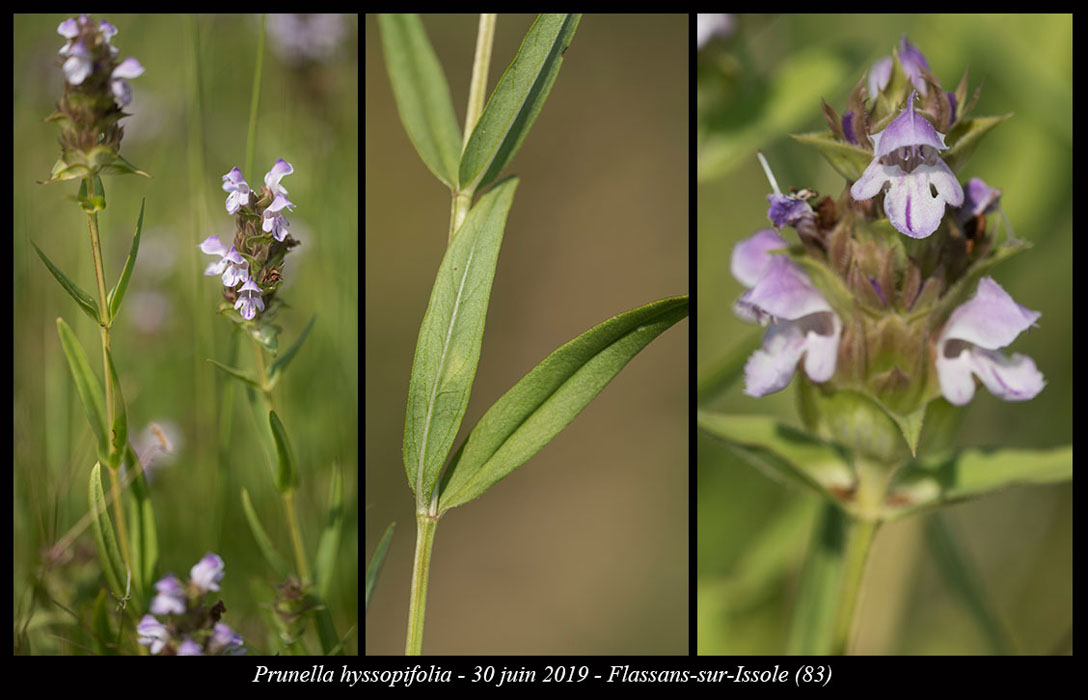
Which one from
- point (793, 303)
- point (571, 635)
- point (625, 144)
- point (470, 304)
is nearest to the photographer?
point (470, 304)

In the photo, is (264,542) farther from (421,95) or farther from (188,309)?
(188,309)

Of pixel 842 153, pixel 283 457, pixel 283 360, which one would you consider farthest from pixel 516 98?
pixel 283 457

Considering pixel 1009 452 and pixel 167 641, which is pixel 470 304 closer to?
pixel 167 641

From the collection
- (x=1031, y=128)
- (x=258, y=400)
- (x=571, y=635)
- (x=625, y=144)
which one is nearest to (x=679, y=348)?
(x=625, y=144)

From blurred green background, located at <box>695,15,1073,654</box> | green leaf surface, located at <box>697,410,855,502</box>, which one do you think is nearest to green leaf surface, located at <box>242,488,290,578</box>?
green leaf surface, located at <box>697,410,855,502</box>

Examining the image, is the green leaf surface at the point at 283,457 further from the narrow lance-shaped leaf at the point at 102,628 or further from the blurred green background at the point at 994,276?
the blurred green background at the point at 994,276

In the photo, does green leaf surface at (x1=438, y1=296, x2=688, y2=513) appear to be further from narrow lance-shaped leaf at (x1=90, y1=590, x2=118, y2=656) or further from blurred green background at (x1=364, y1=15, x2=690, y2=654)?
narrow lance-shaped leaf at (x1=90, y1=590, x2=118, y2=656)

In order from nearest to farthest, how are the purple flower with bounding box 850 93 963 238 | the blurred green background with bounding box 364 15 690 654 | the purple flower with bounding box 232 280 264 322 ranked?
the purple flower with bounding box 850 93 963 238 → the purple flower with bounding box 232 280 264 322 → the blurred green background with bounding box 364 15 690 654
